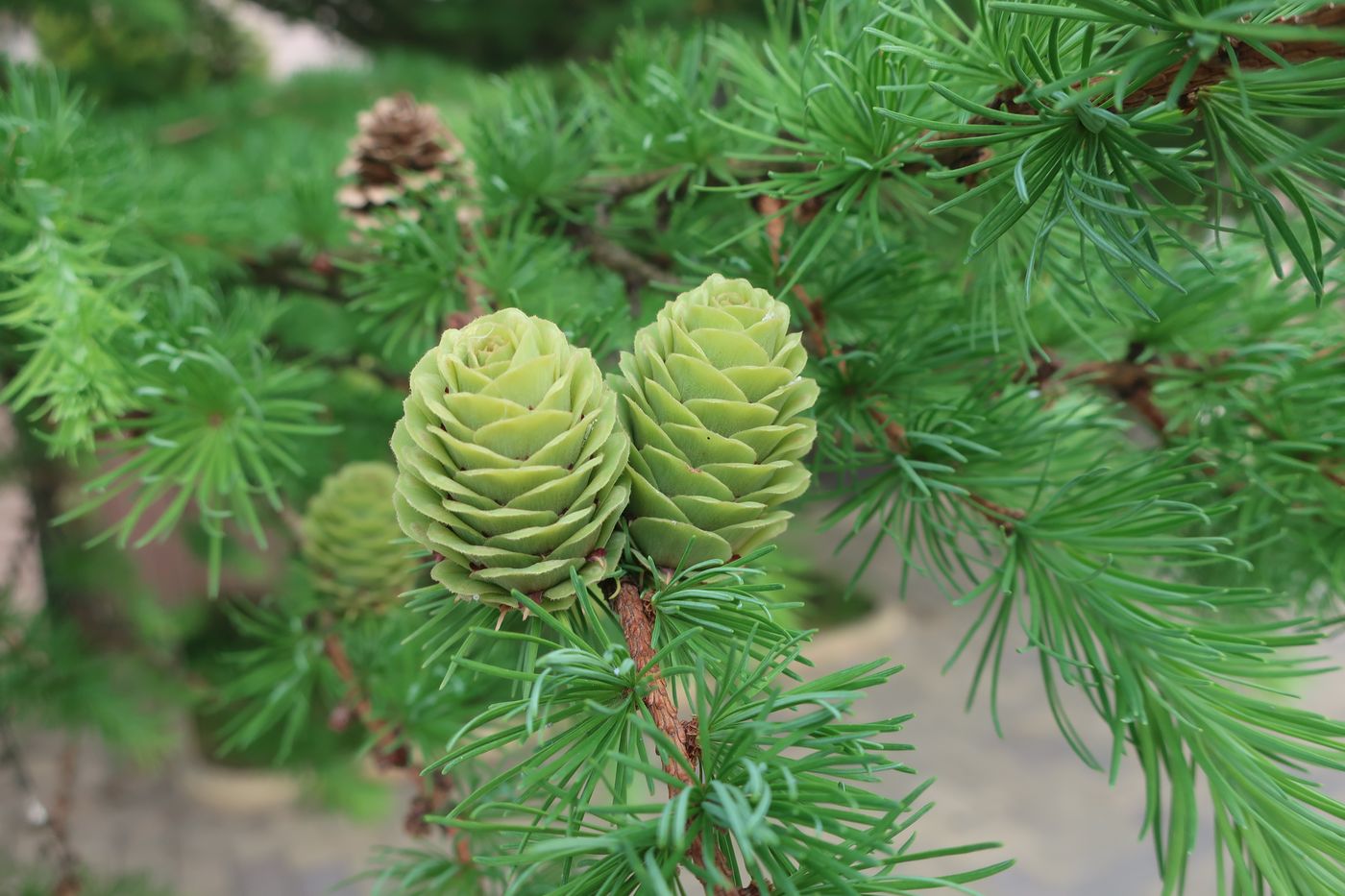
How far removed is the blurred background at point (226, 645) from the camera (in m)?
0.60

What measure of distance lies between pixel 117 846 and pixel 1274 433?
1.17 meters

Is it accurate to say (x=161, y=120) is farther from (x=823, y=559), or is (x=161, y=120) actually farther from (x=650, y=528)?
(x=823, y=559)

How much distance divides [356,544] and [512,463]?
13 cm

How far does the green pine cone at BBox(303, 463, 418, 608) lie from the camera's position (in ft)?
0.80

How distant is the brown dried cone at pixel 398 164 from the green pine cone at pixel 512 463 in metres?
0.15

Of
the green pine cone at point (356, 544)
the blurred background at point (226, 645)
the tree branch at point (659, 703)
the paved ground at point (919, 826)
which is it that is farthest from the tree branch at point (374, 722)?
the paved ground at point (919, 826)

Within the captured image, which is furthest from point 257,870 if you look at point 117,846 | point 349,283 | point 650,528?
point 650,528

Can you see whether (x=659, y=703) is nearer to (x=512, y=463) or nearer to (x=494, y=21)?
(x=512, y=463)

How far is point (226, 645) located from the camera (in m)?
0.87

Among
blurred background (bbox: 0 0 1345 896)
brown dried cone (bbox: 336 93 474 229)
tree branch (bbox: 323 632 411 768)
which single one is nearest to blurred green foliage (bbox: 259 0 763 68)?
blurred background (bbox: 0 0 1345 896)

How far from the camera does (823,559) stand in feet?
4.96

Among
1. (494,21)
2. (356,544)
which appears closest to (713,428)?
(356,544)

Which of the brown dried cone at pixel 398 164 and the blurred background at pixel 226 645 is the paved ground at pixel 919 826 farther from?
the brown dried cone at pixel 398 164

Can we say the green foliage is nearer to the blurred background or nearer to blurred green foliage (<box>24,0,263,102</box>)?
the blurred background
